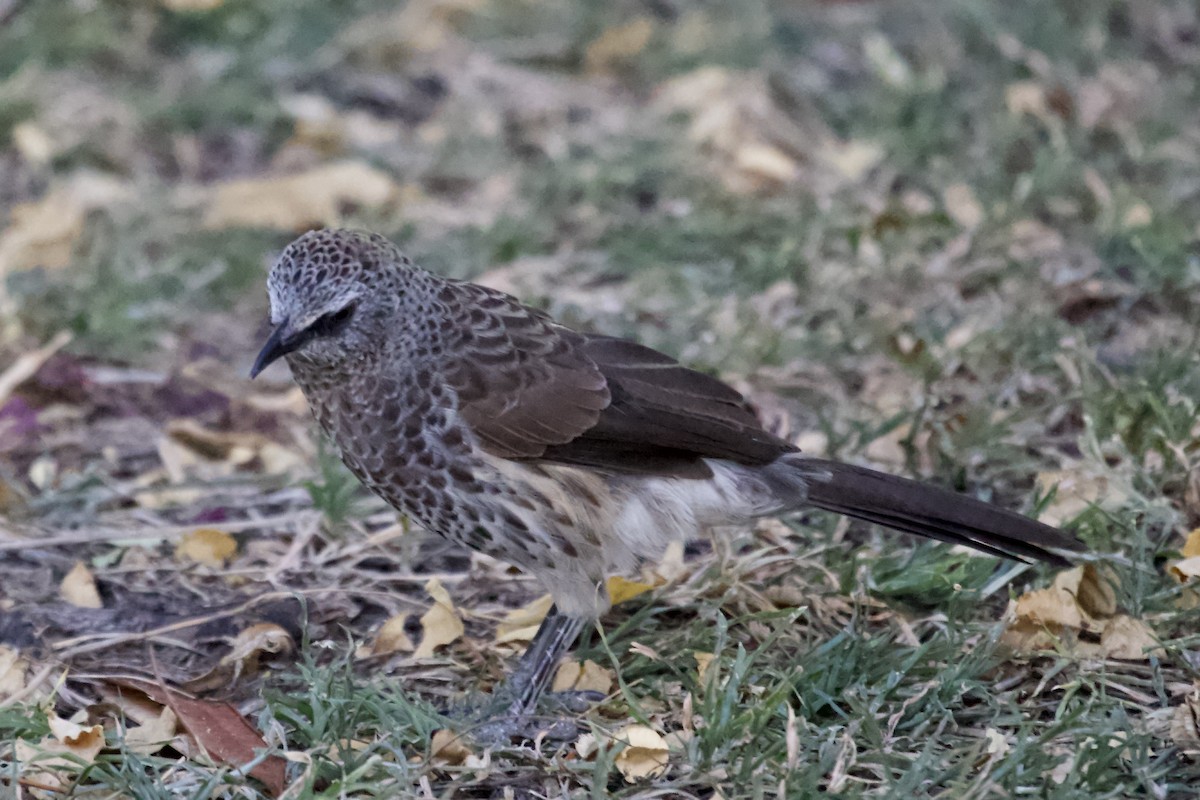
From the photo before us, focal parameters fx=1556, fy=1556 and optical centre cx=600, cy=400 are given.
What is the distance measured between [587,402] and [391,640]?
0.91 m

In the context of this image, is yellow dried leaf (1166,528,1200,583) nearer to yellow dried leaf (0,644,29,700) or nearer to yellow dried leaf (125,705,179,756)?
yellow dried leaf (125,705,179,756)

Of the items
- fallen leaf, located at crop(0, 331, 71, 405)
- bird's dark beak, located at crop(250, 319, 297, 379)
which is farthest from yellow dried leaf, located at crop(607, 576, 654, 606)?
fallen leaf, located at crop(0, 331, 71, 405)

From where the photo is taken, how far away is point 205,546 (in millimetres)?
4973

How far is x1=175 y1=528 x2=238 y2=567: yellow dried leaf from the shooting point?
497 centimetres

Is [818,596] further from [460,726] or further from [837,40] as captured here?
[837,40]

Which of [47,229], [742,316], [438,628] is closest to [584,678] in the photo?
[438,628]

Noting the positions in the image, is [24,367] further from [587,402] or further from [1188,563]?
[1188,563]

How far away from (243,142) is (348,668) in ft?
16.3

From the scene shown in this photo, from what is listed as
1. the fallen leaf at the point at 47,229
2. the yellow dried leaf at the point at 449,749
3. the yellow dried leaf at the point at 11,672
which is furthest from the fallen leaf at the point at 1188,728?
the fallen leaf at the point at 47,229

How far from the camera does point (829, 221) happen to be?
6934 millimetres

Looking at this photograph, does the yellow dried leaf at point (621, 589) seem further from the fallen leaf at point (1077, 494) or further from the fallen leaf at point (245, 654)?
the fallen leaf at point (1077, 494)

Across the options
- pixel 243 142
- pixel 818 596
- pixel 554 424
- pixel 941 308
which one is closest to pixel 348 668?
pixel 554 424

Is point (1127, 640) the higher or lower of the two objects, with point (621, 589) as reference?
higher

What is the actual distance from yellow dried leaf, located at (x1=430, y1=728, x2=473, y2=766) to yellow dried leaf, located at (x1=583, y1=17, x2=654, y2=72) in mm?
6059
